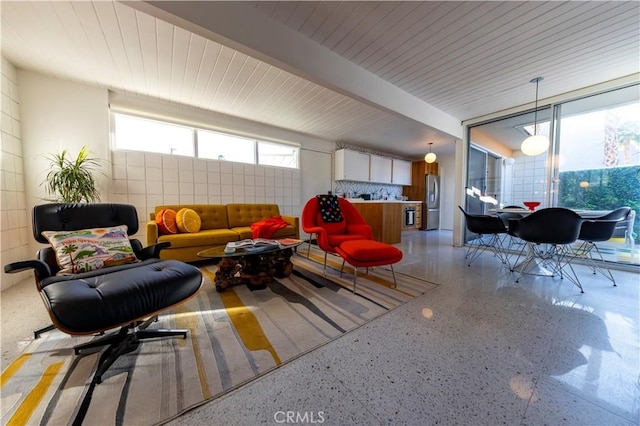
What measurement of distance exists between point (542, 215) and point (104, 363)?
3883 millimetres

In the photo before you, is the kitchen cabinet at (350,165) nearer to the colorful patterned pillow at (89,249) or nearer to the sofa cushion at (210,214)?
the sofa cushion at (210,214)

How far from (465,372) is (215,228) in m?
3.44

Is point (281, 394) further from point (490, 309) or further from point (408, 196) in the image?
point (408, 196)

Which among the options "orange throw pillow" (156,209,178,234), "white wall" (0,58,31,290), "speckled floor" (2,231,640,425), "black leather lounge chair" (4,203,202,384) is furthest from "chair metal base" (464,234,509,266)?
"white wall" (0,58,31,290)

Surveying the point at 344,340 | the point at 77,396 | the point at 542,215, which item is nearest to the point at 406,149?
the point at 542,215

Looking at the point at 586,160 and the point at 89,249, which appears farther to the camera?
the point at 586,160

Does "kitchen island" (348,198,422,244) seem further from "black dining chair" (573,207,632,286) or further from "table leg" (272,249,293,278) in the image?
"black dining chair" (573,207,632,286)

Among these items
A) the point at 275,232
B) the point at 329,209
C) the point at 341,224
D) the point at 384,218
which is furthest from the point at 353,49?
the point at 384,218

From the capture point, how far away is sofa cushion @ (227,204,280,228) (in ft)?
12.3

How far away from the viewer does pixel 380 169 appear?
6.09 meters

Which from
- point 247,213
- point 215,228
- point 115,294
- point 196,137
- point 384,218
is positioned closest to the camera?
point 115,294

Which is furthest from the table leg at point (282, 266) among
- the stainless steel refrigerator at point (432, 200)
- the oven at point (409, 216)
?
the stainless steel refrigerator at point (432, 200)

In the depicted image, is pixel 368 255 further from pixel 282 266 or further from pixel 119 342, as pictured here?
pixel 119 342

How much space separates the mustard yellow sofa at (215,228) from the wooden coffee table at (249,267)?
68cm
